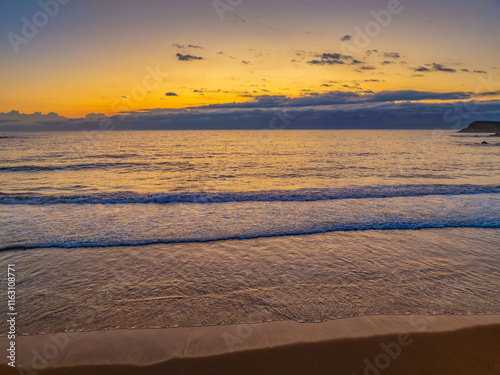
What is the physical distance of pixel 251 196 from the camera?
54.8ft

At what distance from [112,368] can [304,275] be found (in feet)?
14.7


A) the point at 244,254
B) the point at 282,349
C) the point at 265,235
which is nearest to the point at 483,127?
the point at 265,235

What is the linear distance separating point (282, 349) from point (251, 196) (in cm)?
1252

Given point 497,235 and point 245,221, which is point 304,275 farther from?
point 497,235

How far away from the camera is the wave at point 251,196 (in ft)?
52.1

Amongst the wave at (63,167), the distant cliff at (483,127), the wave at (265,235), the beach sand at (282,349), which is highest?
the distant cliff at (483,127)

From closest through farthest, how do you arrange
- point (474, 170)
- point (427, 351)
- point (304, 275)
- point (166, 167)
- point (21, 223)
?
point (427, 351), point (304, 275), point (21, 223), point (474, 170), point (166, 167)

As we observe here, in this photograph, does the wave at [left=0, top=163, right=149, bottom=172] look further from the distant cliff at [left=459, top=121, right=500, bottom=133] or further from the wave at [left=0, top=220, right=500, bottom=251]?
the distant cliff at [left=459, top=121, right=500, bottom=133]

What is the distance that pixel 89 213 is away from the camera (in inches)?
523

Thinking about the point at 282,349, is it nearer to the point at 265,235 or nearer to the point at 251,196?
the point at 265,235

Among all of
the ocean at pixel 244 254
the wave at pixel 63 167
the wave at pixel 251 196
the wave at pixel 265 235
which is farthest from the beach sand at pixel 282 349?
the wave at pixel 63 167

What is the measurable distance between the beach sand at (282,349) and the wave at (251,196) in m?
11.1

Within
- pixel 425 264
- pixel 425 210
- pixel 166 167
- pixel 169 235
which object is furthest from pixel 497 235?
pixel 166 167

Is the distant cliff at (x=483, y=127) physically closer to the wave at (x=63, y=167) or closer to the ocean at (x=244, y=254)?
the ocean at (x=244, y=254)
